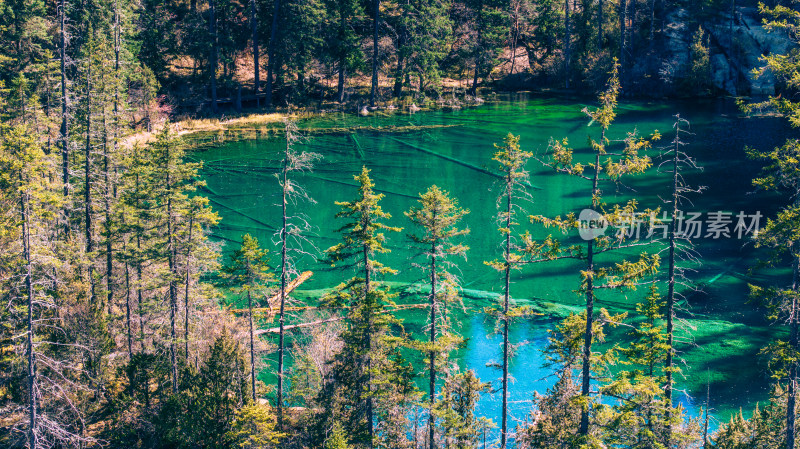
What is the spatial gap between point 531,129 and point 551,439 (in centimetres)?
4579

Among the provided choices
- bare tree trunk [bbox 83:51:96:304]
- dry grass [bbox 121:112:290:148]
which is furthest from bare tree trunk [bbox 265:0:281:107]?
bare tree trunk [bbox 83:51:96:304]

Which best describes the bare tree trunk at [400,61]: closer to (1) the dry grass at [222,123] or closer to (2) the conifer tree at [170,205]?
(1) the dry grass at [222,123]

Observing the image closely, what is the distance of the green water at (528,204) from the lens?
30844mm

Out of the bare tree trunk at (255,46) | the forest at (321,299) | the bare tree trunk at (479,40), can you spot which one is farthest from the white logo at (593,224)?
the bare tree trunk at (479,40)

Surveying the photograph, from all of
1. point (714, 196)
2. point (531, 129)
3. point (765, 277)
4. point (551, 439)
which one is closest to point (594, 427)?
point (551, 439)

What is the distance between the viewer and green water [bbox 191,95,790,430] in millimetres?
30844

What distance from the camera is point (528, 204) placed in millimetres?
47062

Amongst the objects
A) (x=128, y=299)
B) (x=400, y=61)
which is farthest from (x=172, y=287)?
(x=400, y=61)

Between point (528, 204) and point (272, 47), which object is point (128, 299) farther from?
point (272, 47)

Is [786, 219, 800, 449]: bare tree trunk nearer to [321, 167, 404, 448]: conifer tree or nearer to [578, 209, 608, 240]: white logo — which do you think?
[578, 209, 608, 240]: white logo

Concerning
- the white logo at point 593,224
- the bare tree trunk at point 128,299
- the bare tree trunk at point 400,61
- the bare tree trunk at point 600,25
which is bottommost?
the bare tree trunk at point 128,299

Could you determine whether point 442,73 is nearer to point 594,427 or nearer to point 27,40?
point 27,40

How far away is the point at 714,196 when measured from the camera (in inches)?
1831

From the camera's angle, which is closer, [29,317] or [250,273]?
[29,317]
